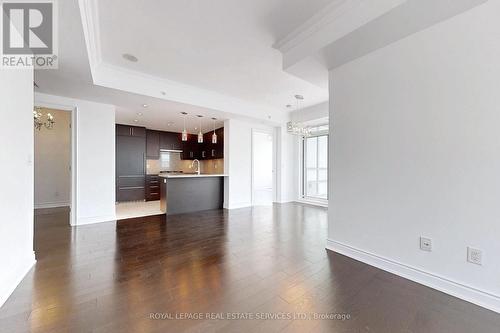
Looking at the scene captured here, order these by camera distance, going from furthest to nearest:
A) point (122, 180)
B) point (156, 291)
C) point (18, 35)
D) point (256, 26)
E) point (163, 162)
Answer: point (163, 162)
point (122, 180)
point (256, 26)
point (18, 35)
point (156, 291)

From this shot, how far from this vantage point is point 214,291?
1971 mm

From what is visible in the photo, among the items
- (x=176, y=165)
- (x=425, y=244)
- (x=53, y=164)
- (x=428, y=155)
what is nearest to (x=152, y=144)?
(x=176, y=165)

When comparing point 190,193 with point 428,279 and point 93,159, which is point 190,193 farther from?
point 428,279

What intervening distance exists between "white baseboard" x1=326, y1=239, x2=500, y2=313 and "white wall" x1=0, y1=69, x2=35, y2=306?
3.52 meters

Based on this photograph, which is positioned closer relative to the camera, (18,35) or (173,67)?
(18,35)

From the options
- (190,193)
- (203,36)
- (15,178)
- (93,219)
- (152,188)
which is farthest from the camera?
(152,188)

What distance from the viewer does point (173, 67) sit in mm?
3643

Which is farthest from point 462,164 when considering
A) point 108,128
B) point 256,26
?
point 108,128

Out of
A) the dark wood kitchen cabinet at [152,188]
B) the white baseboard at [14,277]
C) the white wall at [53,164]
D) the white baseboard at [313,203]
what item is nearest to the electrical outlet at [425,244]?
the white baseboard at [14,277]

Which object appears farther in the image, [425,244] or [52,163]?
[52,163]

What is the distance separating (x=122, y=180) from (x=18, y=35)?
5297 millimetres

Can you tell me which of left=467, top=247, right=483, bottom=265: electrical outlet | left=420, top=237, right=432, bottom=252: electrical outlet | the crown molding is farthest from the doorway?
left=467, top=247, right=483, bottom=265: electrical outlet

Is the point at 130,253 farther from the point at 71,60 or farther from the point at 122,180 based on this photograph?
the point at 122,180

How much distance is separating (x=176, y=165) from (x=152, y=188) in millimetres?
1461
